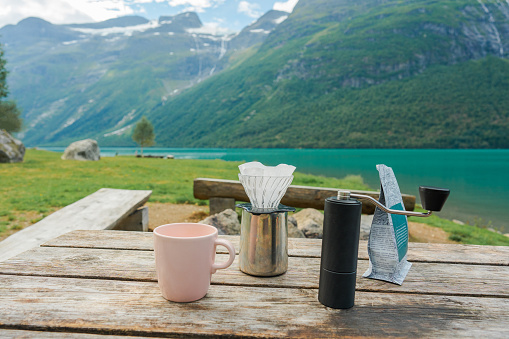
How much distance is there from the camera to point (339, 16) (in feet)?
570

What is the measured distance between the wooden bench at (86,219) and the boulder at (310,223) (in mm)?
2146

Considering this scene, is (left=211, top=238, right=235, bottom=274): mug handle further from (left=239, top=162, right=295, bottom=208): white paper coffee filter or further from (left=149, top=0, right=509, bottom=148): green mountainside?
(left=149, top=0, right=509, bottom=148): green mountainside

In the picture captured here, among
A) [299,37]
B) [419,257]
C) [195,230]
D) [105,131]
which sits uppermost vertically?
[299,37]

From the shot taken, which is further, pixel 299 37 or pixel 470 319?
pixel 299 37

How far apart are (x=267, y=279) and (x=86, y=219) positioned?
7.58ft

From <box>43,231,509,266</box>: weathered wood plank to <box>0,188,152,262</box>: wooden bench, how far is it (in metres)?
0.97

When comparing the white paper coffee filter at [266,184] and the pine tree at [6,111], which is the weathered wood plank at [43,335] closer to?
the white paper coffee filter at [266,184]

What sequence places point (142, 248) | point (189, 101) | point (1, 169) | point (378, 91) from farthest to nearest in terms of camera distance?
point (189, 101), point (378, 91), point (1, 169), point (142, 248)

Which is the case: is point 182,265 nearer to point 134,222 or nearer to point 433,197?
point 433,197

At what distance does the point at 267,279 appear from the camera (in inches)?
38.5

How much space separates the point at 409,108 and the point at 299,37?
97.2 m

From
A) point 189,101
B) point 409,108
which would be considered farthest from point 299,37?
point 409,108

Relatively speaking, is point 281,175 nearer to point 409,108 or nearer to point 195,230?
point 195,230

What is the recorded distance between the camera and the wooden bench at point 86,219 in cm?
213
